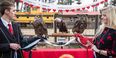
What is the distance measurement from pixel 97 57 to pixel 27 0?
370 cm

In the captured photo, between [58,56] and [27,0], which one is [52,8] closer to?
[27,0]

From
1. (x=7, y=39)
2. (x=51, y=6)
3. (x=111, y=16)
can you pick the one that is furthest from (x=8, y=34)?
(x=51, y=6)

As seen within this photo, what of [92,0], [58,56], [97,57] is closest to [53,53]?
[58,56]

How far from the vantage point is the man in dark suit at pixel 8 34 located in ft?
11.9

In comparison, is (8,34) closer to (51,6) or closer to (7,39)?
(7,39)

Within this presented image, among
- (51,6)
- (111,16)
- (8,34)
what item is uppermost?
(111,16)

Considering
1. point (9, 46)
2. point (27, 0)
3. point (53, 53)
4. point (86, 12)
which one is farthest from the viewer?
point (86, 12)

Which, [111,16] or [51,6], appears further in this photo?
[51,6]

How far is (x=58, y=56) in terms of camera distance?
16.6 feet

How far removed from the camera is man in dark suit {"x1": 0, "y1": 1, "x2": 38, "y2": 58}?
11.9 feet

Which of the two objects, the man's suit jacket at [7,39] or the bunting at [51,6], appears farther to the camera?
the bunting at [51,6]

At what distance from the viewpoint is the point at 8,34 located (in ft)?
12.0

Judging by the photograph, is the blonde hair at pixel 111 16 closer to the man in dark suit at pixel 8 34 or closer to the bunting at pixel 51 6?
the man in dark suit at pixel 8 34

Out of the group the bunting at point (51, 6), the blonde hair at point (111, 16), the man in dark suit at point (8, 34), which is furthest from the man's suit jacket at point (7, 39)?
the bunting at point (51, 6)
